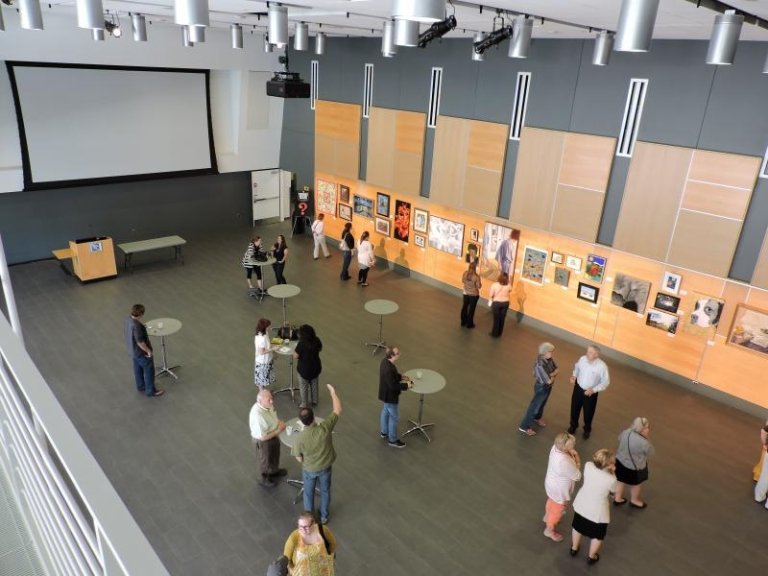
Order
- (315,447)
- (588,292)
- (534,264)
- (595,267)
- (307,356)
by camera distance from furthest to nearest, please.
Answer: (534,264)
(588,292)
(595,267)
(307,356)
(315,447)

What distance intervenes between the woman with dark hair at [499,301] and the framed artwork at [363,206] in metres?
5.06

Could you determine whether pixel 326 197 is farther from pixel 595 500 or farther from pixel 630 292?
pixel 595 500

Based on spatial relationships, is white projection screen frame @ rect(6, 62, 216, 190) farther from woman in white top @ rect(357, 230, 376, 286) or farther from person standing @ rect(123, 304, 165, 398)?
person standing @ rect(123, 304, 165, 398)

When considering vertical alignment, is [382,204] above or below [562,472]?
above

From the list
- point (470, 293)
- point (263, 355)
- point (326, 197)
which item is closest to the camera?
point (263, 355)

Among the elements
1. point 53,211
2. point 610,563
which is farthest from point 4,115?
point 610,563

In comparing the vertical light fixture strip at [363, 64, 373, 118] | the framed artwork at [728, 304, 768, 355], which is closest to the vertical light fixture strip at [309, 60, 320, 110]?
the vertical light fixture strip at [363, 64, 373, 118]

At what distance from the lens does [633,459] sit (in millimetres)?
6371

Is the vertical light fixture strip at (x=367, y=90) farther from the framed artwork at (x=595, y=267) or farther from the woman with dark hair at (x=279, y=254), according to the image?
the framed artwork at (x=595, y=267)

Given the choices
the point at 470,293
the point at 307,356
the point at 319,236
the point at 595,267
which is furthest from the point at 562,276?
the point at 319,236

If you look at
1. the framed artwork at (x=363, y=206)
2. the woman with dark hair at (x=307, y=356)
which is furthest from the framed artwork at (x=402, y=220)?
the woman with dark hair at (x=307, y=356)

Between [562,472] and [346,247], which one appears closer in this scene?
[562,472]

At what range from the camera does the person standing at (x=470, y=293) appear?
11048 mm

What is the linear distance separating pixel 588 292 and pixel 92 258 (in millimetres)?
10917
